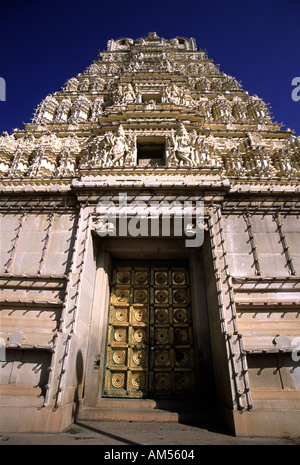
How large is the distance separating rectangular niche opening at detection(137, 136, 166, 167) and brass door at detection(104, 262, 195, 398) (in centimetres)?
610

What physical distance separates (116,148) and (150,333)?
27.2ft

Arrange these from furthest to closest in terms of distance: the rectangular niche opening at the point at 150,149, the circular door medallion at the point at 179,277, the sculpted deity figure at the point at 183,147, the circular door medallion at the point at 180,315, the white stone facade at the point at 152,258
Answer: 1. the rectangular niche opening at the point at 150,149
2. the sculpted deity figure at the point at 183,147
3. the circular door medallion at the point at 179,277
4. the circular door medallion at the point at 180,315
5. the white stone facade at the point at 152,258

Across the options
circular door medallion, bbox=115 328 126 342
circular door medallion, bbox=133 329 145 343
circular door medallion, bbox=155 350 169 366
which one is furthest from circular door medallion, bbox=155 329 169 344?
circular door medallion, bbox=115 328 126 342

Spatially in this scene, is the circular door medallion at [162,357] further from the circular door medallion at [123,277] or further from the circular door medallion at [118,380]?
the circular door medallion at [123,277]

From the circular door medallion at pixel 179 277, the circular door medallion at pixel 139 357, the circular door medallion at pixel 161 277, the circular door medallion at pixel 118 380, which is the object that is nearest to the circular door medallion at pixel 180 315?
the circular door medallion at pixel 179 277

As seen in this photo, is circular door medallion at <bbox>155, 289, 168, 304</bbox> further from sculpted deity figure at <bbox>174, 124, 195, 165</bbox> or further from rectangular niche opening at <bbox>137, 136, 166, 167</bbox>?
rectangular niche opening at <bbox>137, 136, 166, 167</bbox>

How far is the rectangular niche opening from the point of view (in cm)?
1262

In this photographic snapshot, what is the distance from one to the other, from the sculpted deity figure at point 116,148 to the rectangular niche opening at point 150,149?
3.54 ft

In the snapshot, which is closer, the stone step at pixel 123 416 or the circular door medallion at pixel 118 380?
the stone step at pixel 123 416

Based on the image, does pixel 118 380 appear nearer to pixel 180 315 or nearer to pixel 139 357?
pixel 139 357

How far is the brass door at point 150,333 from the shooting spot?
7.48m

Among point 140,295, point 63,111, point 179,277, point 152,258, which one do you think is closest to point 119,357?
point 140,295

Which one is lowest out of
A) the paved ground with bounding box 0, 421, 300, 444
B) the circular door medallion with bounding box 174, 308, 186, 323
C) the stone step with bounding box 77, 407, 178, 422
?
the paved ground with bounding box 0, 421, 300, 444
